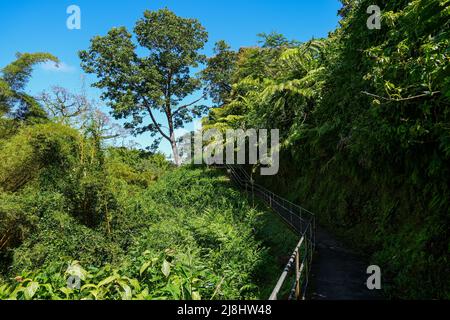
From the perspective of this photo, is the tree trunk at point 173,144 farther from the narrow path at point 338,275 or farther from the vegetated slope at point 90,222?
the narrow path at point 338,275

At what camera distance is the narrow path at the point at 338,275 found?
18.2ft

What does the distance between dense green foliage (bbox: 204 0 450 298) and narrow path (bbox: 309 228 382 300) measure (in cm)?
43

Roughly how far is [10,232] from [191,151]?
1932 centimetres

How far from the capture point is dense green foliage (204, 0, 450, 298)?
4.08 metres

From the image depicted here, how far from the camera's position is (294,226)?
1041 centimetres

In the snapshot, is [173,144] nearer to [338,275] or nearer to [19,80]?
[19,80]

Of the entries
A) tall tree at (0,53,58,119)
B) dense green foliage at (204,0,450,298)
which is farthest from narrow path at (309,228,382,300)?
tall tree at (0,53,58,119)

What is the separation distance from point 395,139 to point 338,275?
10.8 ft

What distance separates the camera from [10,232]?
39.1 ft

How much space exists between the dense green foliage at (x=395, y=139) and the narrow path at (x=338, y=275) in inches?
17.1

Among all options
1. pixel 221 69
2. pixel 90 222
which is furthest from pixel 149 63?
pixel 90 222

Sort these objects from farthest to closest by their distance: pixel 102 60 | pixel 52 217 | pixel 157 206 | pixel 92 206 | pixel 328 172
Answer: pixel 102 60 < pixel 157 206 < pixel 92 206 < pixel 52 217 < pixel 328 172

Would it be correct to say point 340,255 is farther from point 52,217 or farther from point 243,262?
point 52,217

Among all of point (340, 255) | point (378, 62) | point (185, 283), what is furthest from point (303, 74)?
point (185, 283)
